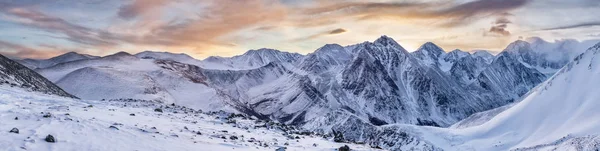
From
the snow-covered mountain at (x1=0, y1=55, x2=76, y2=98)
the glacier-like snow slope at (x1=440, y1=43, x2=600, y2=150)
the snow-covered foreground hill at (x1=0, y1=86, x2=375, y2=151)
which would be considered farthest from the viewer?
the glacier-like snow slope at (x1=440, y1=43, x2=600, y2=150)

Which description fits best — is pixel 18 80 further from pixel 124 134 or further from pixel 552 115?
pixel 552 115

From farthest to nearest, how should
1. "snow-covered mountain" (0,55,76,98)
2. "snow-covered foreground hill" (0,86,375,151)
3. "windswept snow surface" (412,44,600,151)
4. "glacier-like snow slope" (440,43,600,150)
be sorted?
"windswept snow surface" (412,44,600,151) < "glacier-like snow slope" (440,43,600,150) < "snow-covered mountain" (0,55,76,98) < "snow-covered foreground hill" (0,86,375,151)

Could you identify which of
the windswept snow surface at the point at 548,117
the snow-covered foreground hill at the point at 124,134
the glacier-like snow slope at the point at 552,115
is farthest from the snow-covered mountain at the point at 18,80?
the glacier-like snow slope at the point at 552,115

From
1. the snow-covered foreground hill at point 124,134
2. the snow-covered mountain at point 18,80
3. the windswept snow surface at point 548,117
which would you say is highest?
the snow-covered mountain at point 18,80

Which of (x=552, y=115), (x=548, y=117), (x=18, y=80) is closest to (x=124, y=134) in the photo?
(x=18, y=80)

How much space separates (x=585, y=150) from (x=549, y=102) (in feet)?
370

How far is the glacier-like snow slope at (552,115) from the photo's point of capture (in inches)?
5285

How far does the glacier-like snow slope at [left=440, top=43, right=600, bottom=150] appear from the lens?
134250 mm

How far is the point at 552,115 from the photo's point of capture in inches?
5969

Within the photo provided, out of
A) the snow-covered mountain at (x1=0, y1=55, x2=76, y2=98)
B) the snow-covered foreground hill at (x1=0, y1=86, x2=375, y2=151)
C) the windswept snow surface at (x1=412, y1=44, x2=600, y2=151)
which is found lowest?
the windswept snow surface at (x1=412, y1=44, x2=600, y2=151)

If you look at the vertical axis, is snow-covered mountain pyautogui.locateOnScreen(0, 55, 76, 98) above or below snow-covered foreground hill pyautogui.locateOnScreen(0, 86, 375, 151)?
above

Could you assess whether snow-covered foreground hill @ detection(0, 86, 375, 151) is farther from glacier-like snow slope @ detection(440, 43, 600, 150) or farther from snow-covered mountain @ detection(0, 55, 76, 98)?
glacier-like snow slope @ detection(440, 43, 600, 150)

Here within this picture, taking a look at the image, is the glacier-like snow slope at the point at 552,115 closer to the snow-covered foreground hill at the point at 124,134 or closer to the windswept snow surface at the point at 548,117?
the windswept snow surface at the point at 548,117

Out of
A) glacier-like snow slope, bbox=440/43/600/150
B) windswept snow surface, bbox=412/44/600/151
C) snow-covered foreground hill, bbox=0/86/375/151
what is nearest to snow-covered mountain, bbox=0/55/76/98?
snow-covered foreground hill, bbox=0/86/375/151
